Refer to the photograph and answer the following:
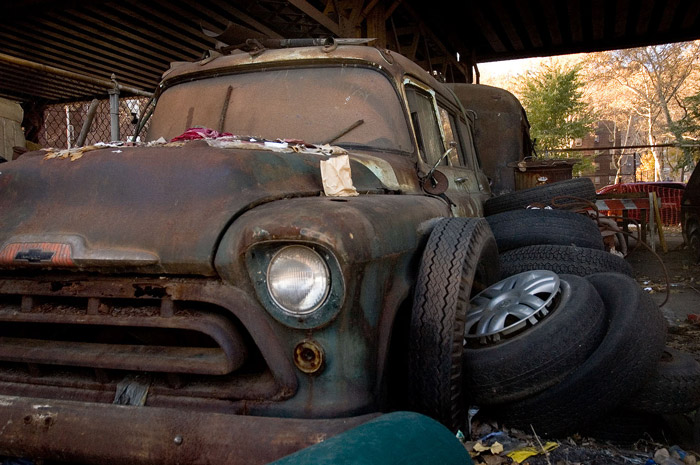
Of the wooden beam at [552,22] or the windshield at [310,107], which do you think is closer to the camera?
the windshield at [310,107]

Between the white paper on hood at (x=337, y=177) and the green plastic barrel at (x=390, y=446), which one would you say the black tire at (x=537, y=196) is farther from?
the green plastic barrel at (x=390, y=446)

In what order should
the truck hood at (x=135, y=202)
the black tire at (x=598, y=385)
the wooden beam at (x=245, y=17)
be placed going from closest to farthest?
the truck hood at (x=135, y=202)
the black tire at (x=598, y=385)
the wooden beam at (x=245, y=17)

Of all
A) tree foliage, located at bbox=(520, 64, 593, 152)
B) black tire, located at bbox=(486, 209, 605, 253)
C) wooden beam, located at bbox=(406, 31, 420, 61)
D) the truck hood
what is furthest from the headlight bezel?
tree foliage, located at bbox=(520, 64, 593, 152)

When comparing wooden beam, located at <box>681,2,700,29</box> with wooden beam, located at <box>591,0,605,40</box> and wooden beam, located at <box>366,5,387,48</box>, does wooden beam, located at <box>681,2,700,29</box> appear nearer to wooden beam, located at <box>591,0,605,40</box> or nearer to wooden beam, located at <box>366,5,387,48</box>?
wooden beam, located at <box>591,0,605,40</box>

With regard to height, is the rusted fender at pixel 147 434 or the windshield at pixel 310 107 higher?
the windshield at pixel 310 107

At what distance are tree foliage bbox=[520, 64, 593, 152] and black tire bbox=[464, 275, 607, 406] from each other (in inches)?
741

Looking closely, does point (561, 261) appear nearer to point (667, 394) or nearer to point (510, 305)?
point (510, 305)

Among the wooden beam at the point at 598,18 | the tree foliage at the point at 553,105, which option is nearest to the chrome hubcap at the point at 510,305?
the wooden beam at the point at 598,18

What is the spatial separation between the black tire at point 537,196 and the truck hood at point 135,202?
2802mm

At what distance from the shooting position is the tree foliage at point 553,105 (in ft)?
66.5

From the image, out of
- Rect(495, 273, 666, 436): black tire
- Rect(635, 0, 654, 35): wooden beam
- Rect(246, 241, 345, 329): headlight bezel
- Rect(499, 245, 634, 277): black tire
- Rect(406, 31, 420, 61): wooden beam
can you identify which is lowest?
Rect(495, 273, 666, 436): black tire

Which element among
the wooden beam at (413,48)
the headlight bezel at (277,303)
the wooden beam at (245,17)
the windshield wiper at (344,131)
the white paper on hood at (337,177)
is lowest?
the headlight bezel at (277,303)

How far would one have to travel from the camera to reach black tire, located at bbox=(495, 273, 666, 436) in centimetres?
232

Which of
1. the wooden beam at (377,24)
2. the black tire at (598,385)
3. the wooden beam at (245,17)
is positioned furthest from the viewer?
the wooden beam at (377,24)
